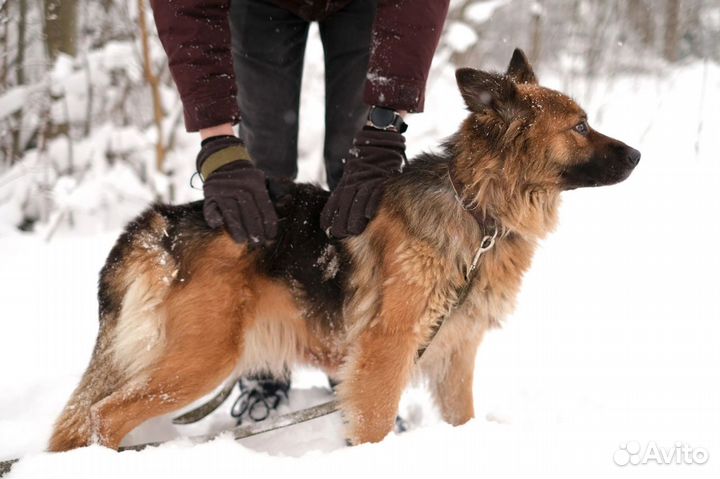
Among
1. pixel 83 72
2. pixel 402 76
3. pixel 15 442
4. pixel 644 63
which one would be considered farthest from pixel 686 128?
pixel 15 442

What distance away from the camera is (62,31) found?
19.8 ft

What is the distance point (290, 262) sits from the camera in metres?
2.63

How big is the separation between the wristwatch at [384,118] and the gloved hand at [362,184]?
24 mm

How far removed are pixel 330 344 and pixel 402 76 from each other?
1.31 metres

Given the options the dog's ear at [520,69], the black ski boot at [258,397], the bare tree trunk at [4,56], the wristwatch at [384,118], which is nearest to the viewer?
the wristwatch at [384,118]

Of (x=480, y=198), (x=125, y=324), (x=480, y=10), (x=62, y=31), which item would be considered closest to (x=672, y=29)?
(x=480, y=10)

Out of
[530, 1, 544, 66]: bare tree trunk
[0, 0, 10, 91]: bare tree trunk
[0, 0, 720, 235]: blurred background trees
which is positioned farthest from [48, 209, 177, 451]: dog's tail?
[530, 1, 544, 66]: bare tree trunk

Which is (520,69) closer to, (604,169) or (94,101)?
(604,169)

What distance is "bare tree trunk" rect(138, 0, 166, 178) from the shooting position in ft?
17.9

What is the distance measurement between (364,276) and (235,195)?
0.68m

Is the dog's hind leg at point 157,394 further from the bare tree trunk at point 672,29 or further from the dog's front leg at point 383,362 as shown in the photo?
the bare tree trunk at point 672,29

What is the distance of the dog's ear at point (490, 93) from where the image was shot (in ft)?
7.99

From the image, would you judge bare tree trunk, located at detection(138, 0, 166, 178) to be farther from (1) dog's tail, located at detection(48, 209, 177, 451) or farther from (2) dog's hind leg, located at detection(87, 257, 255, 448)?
(2) dog's hind leg, located at detection(87, 257, 255, 448)

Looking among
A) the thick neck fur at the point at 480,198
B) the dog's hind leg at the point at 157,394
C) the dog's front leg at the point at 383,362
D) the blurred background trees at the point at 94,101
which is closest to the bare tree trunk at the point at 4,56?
the blurred background trees at the point at 94,101
